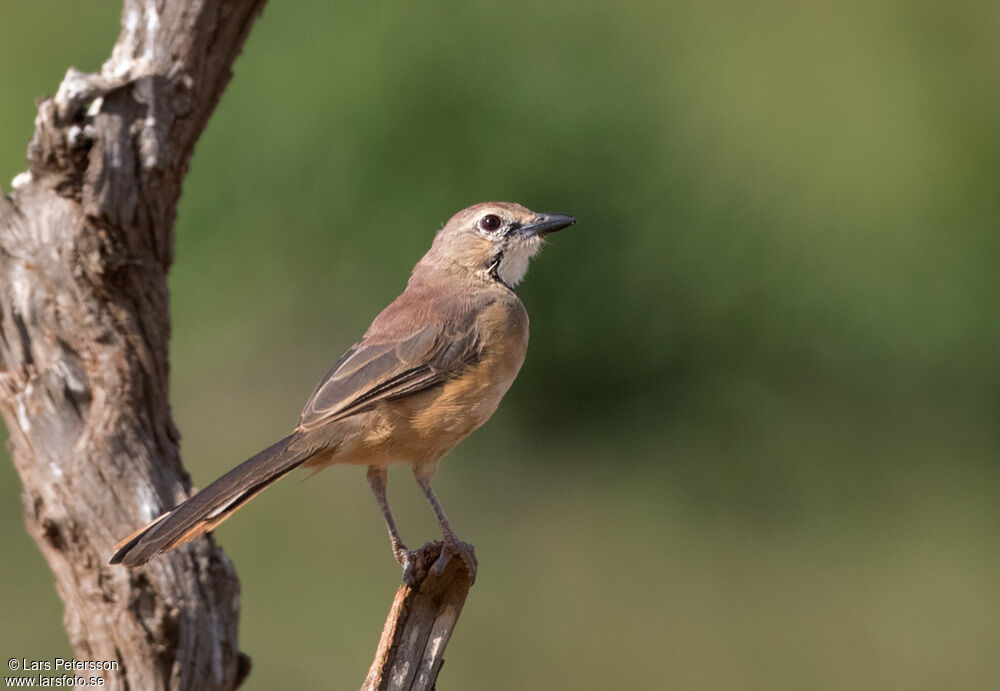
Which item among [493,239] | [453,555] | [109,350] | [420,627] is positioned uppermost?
[493,239]

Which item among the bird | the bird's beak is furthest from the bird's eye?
the bird

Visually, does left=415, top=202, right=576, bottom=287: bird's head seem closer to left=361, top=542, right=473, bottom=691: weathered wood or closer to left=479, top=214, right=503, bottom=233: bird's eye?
left=479, top=214, right=503, bottom=233: bird's eye

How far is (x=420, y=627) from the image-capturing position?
463 centimetres

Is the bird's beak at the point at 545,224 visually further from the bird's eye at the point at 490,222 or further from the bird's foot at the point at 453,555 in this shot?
the bird's foot at the point at 453,555

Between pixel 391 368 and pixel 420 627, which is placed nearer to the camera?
pixel 420 627

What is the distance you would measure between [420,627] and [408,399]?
2.79 ft

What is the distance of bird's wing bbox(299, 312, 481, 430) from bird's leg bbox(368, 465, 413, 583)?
0.39m

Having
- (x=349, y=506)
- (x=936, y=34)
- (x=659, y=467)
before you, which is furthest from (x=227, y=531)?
(x=936, y=34)

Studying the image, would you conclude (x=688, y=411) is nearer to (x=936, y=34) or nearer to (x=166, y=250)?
(x=936, y=34)

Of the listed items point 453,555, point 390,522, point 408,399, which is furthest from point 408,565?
point 408,399

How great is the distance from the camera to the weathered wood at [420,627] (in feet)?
14.8

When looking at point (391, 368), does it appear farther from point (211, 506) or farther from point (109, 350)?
point (109, 350)

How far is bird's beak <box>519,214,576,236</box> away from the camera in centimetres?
585

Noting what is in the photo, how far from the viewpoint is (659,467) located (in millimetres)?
11703
